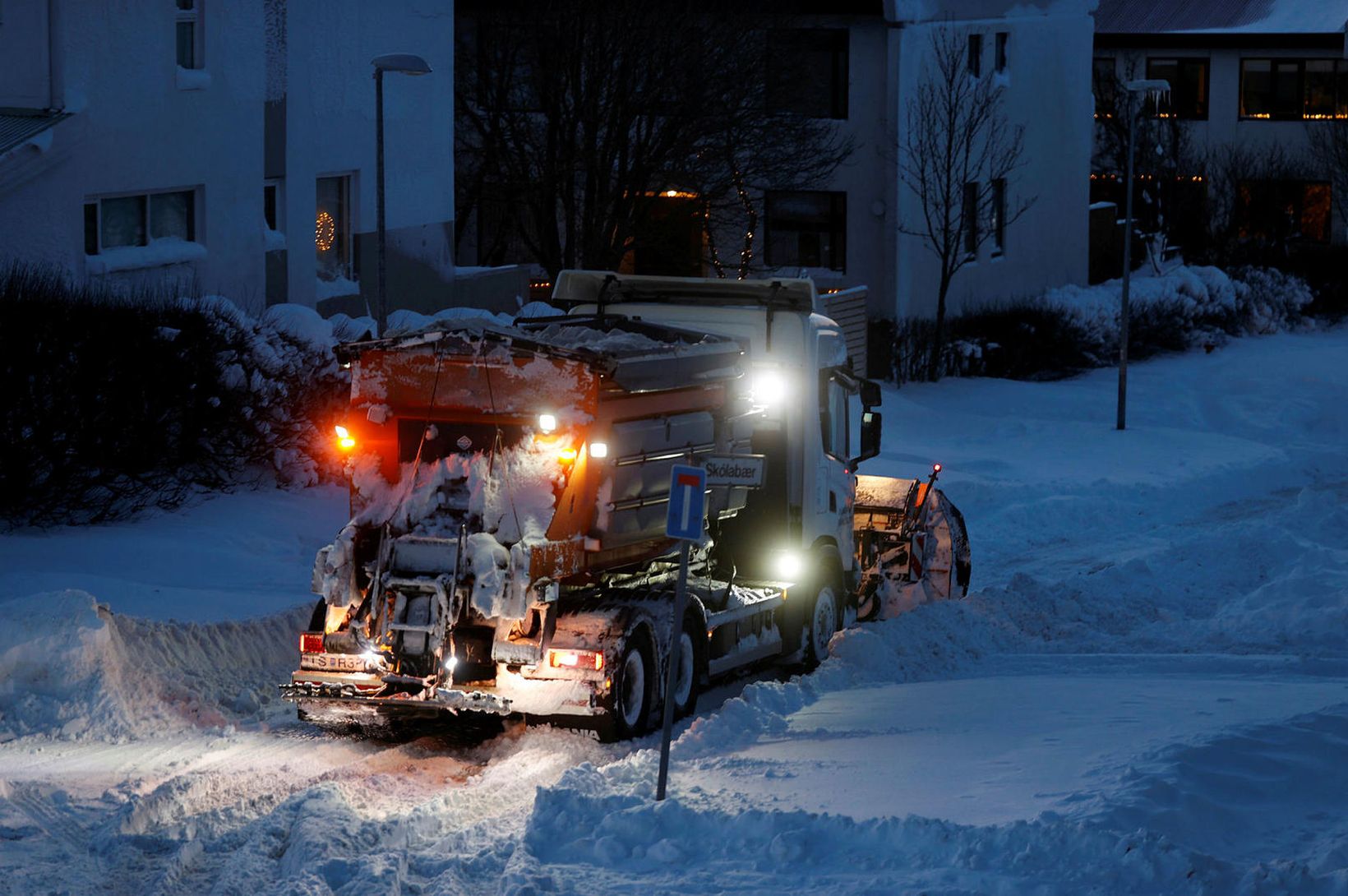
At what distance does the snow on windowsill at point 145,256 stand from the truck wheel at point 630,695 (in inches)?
439

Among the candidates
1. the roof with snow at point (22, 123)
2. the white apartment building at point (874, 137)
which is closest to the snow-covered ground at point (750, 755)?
the roof with snow at point (22, 123)

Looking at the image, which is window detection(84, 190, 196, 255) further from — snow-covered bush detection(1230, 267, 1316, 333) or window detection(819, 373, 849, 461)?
snow-covered bush detection(1230, 267, 1316, 333)

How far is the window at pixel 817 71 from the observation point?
3672cm

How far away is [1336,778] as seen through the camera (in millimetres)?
10266

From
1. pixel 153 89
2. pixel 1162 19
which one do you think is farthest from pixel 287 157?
pixel 1162 19

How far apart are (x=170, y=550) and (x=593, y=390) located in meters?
6.32

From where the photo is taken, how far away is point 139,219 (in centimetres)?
2302

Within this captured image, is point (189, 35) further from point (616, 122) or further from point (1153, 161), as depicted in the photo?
point (1153, 161)

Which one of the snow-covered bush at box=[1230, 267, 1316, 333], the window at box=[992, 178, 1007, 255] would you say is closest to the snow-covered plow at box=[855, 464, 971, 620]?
the window at box=[992, 178, 1007, 255]

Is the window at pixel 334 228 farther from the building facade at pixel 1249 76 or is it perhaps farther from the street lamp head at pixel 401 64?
the building facade at pixel 1249 76

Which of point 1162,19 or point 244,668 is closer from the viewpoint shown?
point 244,668

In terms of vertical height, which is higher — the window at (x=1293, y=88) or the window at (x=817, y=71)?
the window at (x=1293, y=88)

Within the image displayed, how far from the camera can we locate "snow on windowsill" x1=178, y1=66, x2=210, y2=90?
912 inches

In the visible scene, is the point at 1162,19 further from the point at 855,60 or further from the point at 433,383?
the point at 433,383
